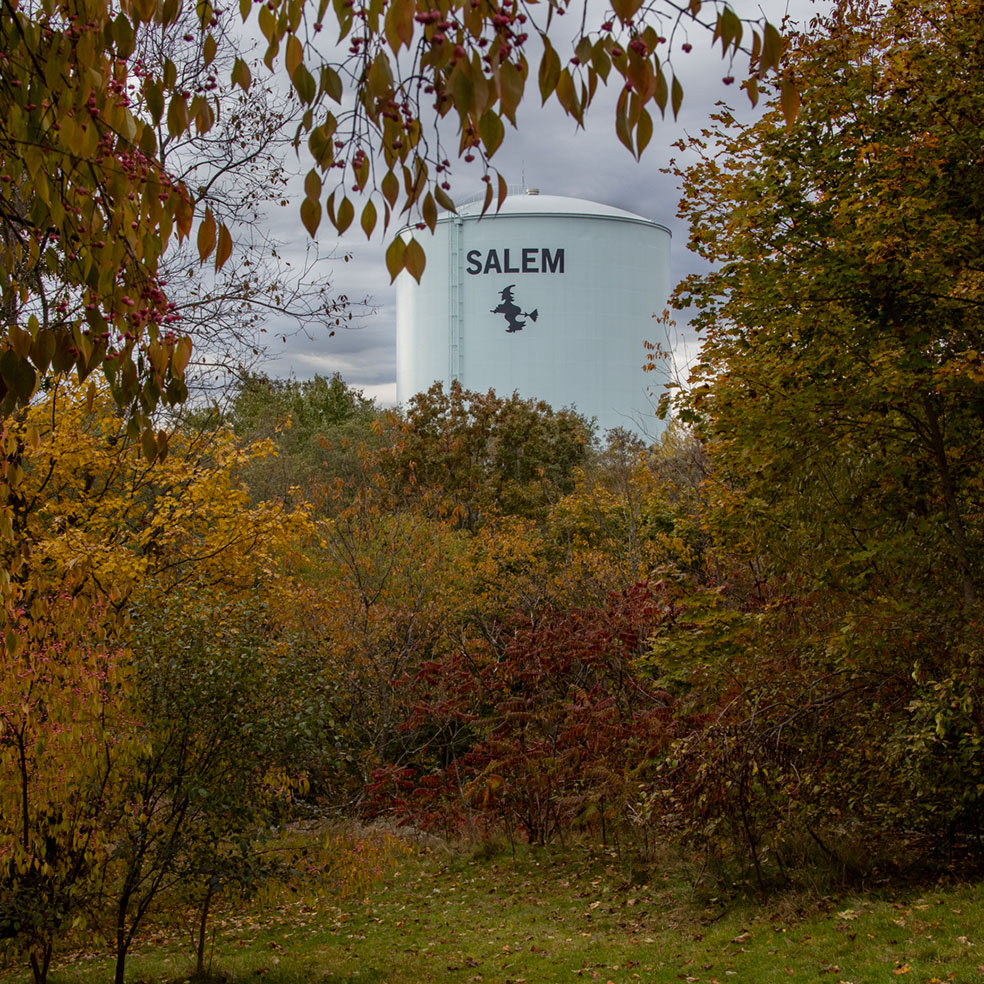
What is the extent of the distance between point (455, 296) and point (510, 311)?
2.03 m

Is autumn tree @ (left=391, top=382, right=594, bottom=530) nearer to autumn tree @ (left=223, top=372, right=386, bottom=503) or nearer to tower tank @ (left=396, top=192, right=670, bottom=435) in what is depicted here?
autumn tree @ (left=223, top=372, right=386, bottom=503)

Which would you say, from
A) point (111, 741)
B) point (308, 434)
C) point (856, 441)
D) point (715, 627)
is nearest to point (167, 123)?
point (111, 741)

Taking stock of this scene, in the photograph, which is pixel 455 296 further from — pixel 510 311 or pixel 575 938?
pixel 575 938

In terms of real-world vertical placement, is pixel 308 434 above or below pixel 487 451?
above

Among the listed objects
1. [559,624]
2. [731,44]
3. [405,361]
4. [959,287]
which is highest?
[405,361]

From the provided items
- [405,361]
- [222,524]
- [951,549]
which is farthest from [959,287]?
[405,361]

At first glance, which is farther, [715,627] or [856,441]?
[715,627]

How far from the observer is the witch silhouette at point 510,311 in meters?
35.0

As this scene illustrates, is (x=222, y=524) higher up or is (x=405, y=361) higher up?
(x=405, y=361)

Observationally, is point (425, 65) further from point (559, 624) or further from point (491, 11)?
point (559, 624)

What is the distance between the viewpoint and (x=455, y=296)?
35.2 m

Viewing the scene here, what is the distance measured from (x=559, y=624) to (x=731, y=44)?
11.7 m

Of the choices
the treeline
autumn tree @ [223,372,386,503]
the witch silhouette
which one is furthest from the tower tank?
the treeline

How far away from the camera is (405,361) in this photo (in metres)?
39.0
